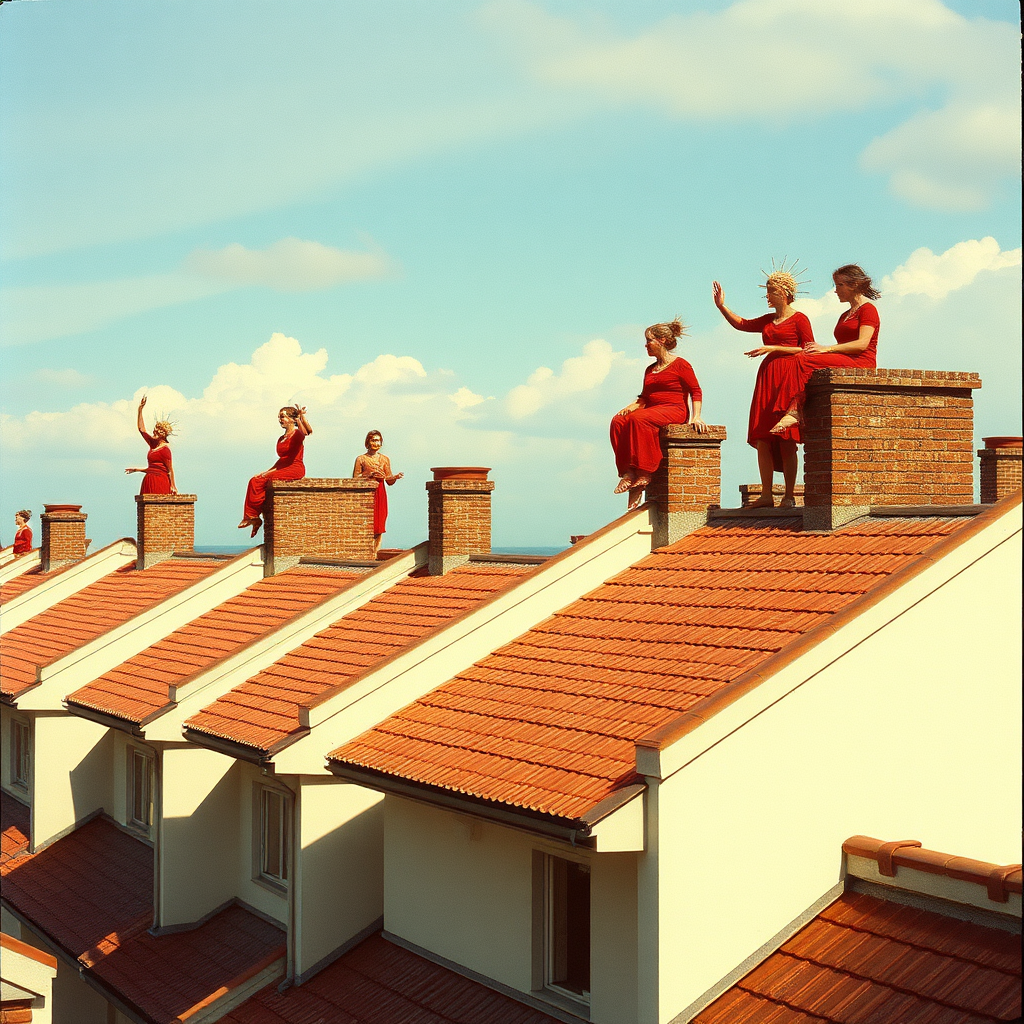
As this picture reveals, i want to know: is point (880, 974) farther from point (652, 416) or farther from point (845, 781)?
point (652, 416)

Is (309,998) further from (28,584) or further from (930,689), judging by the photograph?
(28,584)

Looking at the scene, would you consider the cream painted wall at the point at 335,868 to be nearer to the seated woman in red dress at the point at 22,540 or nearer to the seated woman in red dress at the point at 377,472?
the seated woman in red dress at the point at 377,472

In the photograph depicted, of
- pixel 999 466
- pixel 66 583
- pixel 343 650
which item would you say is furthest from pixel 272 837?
pixel 999 466

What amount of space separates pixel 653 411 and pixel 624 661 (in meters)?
3.88

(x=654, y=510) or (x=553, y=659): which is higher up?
(x=654, y=510)

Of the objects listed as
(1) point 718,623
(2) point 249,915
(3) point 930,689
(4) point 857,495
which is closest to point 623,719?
(1) point 718,623

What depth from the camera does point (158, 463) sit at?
85.9ft

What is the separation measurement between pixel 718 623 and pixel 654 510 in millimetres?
2649

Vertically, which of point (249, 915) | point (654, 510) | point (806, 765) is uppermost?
point (654, 510)

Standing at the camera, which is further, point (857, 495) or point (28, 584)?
point (28, 584)

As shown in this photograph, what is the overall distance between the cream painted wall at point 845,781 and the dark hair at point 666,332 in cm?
546

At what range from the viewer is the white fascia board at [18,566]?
33938 millimetres

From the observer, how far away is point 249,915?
15.0 m

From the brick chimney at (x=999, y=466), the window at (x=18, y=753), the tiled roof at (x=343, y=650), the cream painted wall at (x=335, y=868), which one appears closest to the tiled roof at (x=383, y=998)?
the cream painted wall at (x=335, y=868)
